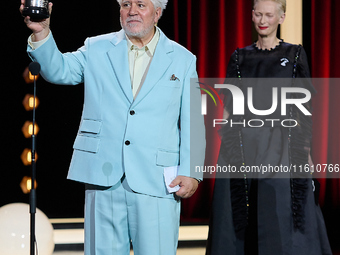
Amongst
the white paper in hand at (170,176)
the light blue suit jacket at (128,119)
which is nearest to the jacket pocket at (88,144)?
the light blue suit jacket at (128,119)

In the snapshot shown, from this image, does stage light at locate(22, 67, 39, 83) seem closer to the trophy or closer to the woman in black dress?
the woman in black dress

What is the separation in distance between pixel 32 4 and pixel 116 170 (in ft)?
2.43

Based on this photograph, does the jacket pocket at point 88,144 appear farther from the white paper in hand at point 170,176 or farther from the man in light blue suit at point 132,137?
the white paper in hand at point 170,176

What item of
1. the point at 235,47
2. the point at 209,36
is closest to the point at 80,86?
the point at 209,36

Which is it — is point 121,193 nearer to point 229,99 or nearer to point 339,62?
point 229,99

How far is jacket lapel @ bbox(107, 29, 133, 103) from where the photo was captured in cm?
221

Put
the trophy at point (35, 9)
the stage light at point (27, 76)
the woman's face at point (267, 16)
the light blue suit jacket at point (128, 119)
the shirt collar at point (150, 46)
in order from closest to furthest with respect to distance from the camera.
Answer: the trophy at point (35, 9) < the light blue suit jacket at point (128, 119) < the shirt collar at point (150, 46) < the woman's face at point (267, 16) < the stage light at point (27, 76)

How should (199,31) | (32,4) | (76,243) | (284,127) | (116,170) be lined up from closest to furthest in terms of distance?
(32,4) → (116,170) → (284,127) → (76,243) → (199,31)

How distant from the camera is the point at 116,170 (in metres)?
2.19

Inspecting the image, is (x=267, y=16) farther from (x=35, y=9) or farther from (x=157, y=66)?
(x=35, y=9)

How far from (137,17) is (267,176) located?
1.03 m

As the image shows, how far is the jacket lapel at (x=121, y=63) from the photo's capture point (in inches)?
87.0

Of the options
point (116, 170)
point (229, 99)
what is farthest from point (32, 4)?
point (229, 99)

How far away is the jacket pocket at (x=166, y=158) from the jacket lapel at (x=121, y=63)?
10.3 inches
